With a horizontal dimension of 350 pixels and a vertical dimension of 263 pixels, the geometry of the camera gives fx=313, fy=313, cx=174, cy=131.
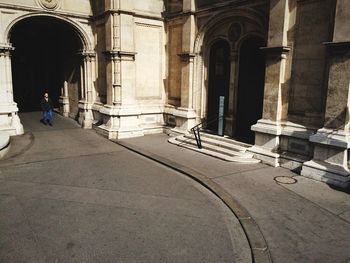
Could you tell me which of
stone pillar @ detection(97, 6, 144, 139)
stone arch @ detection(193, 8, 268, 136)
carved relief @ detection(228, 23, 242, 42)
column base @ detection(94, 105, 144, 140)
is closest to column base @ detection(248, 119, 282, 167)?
stone arch @ detection(193, 8, 268, 136)

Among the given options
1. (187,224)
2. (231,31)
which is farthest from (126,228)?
(231,31)

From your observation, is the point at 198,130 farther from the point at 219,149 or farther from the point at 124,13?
the point at 124,13

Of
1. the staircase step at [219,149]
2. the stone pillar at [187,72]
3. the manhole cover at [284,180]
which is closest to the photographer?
the manhole cover at [284,180]

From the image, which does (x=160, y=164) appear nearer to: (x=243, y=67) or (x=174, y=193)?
(x=174, y=193)

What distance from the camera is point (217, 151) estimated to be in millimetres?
10508

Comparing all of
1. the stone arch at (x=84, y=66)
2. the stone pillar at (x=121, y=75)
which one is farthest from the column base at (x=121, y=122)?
the stone arch at (x=84, y=66)

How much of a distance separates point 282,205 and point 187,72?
24.5 feet

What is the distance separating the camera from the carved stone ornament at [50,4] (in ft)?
43.9

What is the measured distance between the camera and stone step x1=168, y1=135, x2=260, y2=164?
31.7 ft

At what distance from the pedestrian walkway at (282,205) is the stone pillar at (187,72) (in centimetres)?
280

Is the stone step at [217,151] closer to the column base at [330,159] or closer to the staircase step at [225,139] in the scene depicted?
the staircase step at [225,139]

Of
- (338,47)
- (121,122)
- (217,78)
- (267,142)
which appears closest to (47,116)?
(121,122)

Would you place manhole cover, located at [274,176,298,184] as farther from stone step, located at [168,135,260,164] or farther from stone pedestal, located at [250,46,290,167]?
stone step, located at [168,135,260,164]

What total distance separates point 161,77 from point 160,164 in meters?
5.89
